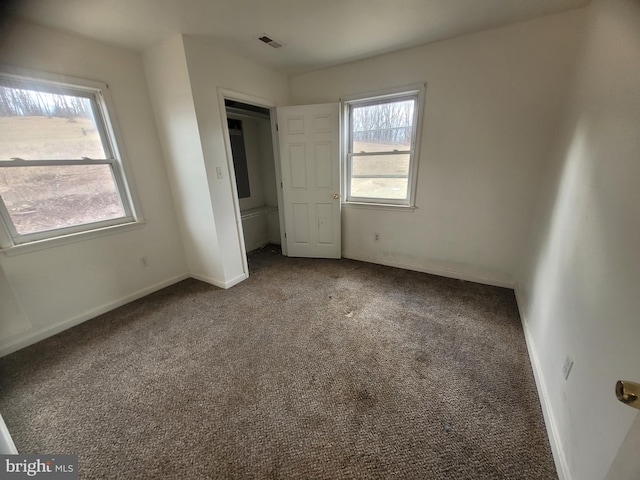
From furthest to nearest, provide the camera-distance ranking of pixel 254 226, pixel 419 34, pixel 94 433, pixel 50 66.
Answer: pixel 254 226
pixel 419 34
pixel 50 66
pixel 94 433

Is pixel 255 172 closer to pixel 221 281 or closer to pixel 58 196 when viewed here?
pixel 221 281

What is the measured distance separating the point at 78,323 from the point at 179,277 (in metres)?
0.96

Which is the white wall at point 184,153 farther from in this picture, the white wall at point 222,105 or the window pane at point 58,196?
the window pane at point 58,196

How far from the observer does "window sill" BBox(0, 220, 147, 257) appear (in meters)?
1.88

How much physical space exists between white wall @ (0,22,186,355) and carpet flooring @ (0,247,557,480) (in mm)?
223

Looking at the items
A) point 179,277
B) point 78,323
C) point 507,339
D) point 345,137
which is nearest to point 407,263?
point 507,339

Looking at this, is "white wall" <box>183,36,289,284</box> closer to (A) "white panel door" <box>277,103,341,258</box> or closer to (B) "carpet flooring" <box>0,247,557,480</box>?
(A) "white panel door" <box>277,103,341,258</box>

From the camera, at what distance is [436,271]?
2973 millimetres

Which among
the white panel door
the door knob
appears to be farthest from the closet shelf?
the door knob

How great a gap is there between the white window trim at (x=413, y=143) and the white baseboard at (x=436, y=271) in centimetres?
73

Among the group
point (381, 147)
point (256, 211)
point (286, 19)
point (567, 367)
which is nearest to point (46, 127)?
point (286, 19)

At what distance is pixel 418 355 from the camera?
1.78 meters

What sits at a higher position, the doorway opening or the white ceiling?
the white ceiling

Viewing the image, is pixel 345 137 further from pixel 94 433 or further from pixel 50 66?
pixel 94 433
